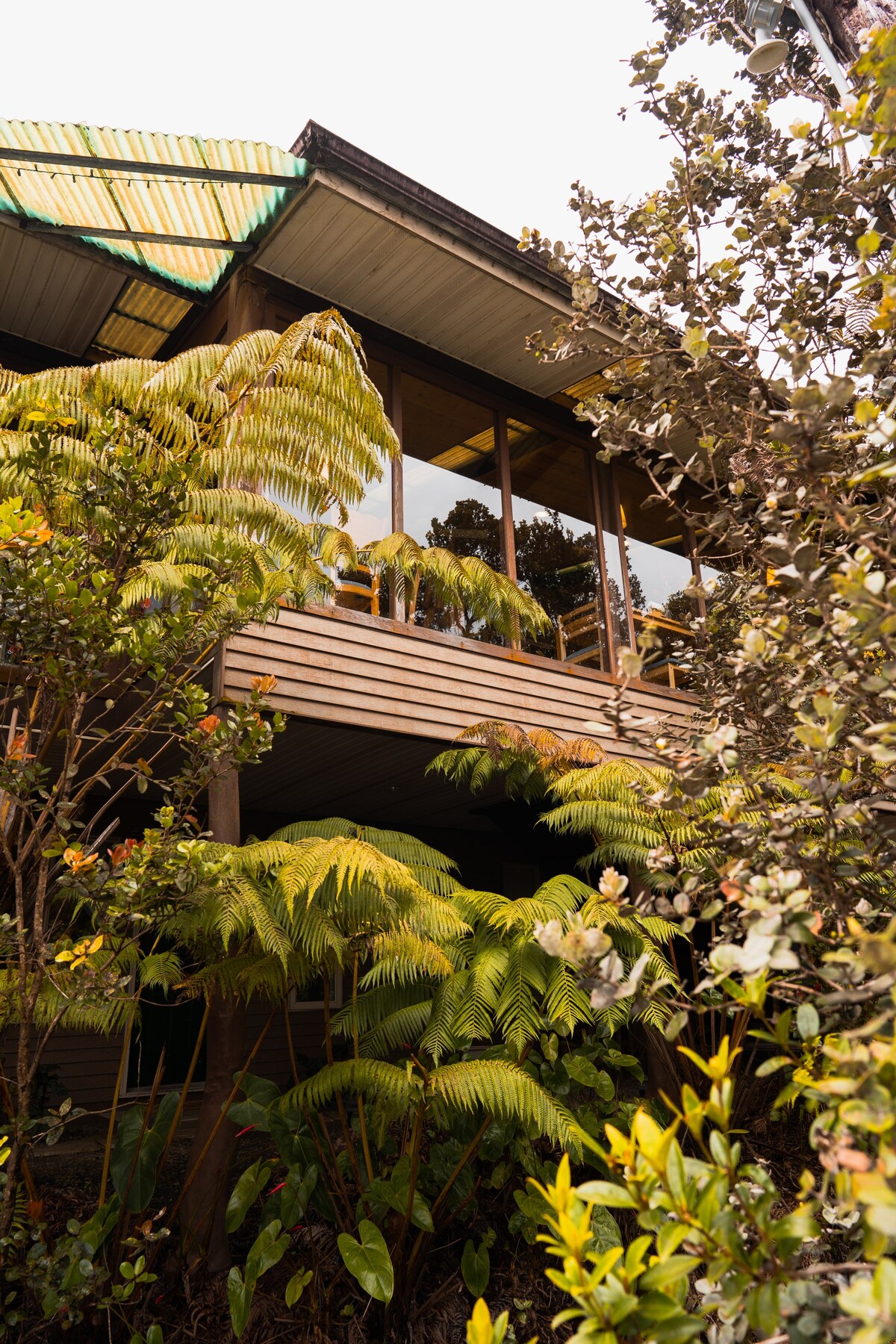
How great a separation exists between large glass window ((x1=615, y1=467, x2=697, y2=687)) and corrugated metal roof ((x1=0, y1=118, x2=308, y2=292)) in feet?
12.8

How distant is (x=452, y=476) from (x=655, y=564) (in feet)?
8.14

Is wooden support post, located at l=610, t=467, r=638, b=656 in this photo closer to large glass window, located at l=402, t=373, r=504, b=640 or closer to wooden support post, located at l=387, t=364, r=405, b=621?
large glass window, located at l=402, t=373, r=504, b=640

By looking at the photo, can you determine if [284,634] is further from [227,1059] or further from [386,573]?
[227,1059]

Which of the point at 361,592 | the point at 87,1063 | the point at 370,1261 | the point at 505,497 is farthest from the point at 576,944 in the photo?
the point at 87,1063

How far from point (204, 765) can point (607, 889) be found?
195 cm

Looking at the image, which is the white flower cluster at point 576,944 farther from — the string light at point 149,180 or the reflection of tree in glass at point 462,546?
the string light at point 149,180

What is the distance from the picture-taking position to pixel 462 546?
262 inches

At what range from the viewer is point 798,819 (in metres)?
1.44

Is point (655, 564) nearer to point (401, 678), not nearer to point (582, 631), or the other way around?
point (582, 631)

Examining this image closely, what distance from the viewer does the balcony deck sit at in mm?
4859

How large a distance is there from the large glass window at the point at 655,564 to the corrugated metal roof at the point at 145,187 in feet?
12.8

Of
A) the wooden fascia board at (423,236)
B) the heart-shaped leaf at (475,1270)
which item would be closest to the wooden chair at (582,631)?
the wooden fascia board at (423,236)

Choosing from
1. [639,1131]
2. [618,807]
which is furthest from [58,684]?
[618,807]

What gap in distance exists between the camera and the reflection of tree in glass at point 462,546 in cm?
591
